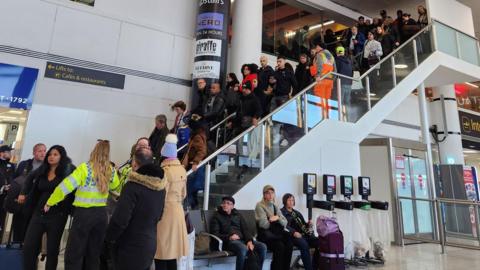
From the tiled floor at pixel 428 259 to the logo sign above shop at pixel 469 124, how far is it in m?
7.36

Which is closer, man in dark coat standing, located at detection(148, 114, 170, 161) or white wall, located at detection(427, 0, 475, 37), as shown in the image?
man in dark coat standing, located at detection(148, 114, 170, 161)

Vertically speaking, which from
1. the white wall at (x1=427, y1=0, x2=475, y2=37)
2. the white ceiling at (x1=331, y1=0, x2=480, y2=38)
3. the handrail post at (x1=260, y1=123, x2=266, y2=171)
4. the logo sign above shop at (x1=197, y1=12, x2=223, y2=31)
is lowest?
the handrail post at (x1=260, y1=123, x2=266, y2=171)

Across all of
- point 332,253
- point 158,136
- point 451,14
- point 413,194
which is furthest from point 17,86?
point 451,14

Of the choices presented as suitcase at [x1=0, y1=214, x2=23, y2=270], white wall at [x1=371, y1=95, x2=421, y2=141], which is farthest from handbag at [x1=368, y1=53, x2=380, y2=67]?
suitcase at [x1=0, y1=214, x2=23, y2=270]

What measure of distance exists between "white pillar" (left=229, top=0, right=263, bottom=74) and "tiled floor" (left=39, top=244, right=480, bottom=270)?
532cm

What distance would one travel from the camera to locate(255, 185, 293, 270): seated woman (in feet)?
14.0

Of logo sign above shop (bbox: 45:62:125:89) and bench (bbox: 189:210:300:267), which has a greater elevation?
logo sign above shop (bbox: 45:62:125:89)

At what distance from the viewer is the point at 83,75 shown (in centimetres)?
714

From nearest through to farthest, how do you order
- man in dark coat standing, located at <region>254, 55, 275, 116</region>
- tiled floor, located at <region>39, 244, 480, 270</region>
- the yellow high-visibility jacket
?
the yellow high-visibility jacket → tiled floor, located at <region>39, 244, 480, 270</region> → man in dark coat standing, located at <region>254, 55, 275, 116</region>

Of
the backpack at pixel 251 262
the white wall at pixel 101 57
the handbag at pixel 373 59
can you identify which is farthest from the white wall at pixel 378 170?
Answer: the backpack at pixel 251 262

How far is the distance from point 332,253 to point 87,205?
125 inches

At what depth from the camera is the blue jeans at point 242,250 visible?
3898 millimetres

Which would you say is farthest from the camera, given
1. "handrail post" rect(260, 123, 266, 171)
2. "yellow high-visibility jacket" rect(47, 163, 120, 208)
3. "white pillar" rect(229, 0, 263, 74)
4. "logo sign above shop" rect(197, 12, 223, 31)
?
"white pillar" rect(229, 0, 263, 74)

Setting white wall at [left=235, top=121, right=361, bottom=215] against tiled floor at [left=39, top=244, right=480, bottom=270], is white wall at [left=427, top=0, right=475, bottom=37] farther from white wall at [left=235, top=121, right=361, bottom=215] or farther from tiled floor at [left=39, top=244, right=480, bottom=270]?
tiled floor at [left=39, top=244, right=480, bottom=270]
